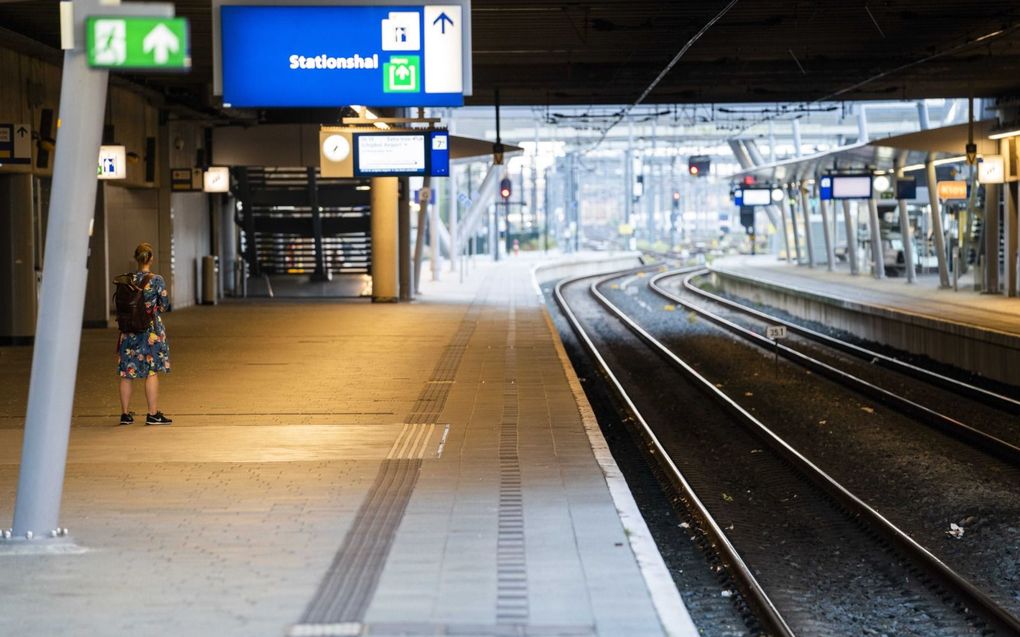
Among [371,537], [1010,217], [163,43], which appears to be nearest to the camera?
[163,43]

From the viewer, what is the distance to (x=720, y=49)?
23766 mm

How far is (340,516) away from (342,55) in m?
7.18

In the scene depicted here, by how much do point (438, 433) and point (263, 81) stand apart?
4.62 meters

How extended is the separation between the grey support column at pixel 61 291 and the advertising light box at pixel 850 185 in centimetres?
3219

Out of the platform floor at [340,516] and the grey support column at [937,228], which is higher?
the grey support column at [937,228]

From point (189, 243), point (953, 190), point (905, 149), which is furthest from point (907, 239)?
point (189, 243)

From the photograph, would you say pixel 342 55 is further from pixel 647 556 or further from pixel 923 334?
pixel 923 334

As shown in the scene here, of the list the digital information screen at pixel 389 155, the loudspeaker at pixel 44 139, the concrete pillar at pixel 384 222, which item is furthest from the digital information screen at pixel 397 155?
the concrete pillar at pixel 384 222

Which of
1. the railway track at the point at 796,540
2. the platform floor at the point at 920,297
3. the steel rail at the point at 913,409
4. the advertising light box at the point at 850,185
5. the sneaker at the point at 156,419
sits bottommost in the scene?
the railway track at the point at 796,540

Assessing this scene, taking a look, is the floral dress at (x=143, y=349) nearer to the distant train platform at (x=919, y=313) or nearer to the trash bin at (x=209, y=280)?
the distant train platform at (x=919, y=313)

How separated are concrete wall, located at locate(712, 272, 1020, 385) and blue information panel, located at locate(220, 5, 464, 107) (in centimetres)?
974

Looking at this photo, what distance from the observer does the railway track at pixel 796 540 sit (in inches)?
313

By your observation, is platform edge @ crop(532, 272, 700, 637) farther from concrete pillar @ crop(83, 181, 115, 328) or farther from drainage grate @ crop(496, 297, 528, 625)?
concrete pillar @ crop(83, 181, 115, 328)

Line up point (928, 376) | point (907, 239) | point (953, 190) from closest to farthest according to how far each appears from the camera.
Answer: point (928, 376)
point (953, 190)
point (907, 239)
